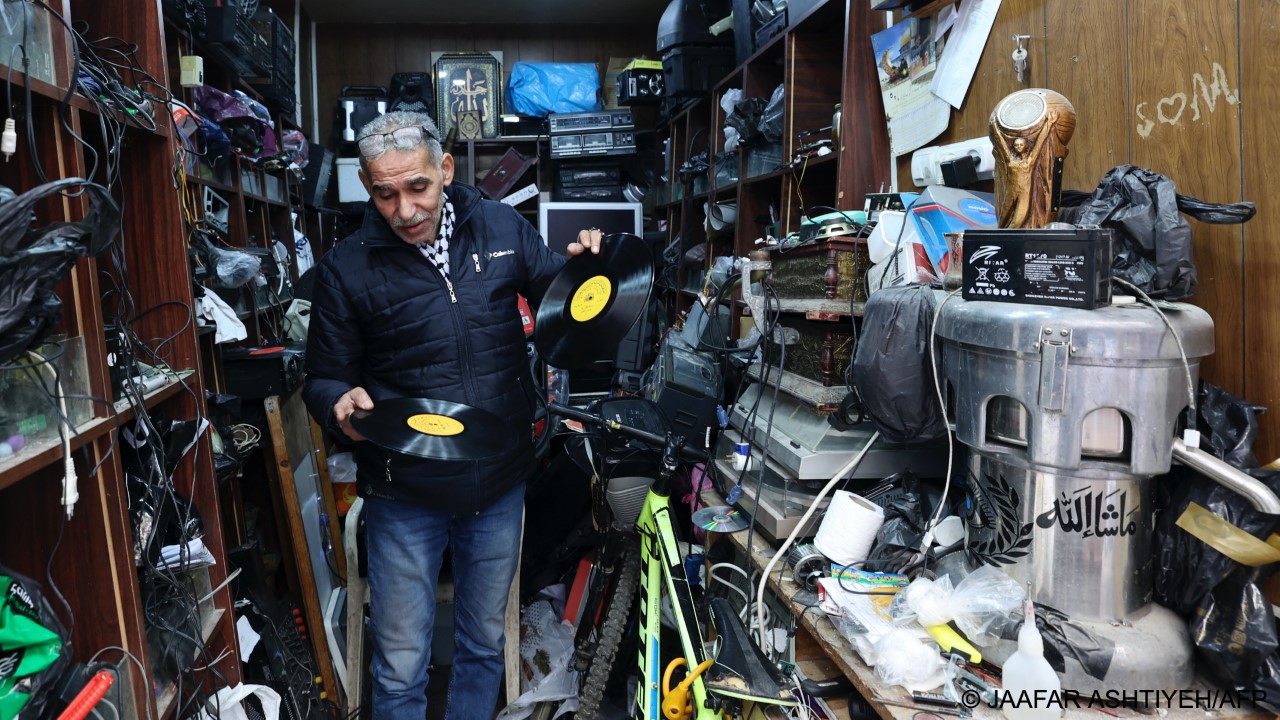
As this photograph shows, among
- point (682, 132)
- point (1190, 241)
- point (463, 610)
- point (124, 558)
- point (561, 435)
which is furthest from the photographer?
point (682, 132)

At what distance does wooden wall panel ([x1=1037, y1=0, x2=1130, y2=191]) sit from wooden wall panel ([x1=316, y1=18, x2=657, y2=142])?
13.5ft

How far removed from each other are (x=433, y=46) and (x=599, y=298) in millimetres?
4113

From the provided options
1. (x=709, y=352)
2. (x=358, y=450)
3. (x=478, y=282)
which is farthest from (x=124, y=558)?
(x=709, y=352)

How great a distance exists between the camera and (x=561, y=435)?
11.1 ft

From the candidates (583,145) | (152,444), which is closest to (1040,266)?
(152,444)

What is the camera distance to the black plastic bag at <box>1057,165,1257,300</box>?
103cm

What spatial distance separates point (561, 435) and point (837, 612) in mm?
2278

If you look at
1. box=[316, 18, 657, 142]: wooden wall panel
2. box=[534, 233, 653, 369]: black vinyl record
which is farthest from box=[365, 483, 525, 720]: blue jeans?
box=[316, 18, 657, 142]: wooden wall panel

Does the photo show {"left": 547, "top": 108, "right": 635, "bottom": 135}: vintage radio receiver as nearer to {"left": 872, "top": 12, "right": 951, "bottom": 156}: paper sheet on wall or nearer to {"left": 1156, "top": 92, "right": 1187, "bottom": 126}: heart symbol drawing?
{"left": 872, "top": 12, "right": 951, "bottom": 156}: paper sheet on wall

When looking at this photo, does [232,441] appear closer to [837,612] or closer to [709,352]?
[709,352]

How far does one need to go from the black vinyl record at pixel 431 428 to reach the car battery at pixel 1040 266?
39.2 inches

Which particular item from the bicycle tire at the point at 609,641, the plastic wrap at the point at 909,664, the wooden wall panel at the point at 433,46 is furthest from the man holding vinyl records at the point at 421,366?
the wooden wall panel at the point at 433,46

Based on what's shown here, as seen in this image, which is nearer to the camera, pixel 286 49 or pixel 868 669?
pixel 868 669

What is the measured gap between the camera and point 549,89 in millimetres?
4906
